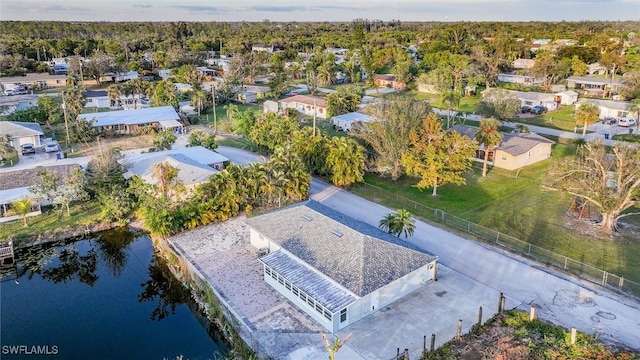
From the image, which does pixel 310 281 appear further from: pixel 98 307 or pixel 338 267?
pixel 98 307

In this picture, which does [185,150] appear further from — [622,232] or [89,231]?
[622,232]

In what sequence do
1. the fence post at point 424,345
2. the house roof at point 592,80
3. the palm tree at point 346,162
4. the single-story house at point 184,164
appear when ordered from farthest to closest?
1. the house roof at point 592,80
2. the palm tree at point 346,162
3. the single-story house at point 184,164
4. the fence post at point 424,345

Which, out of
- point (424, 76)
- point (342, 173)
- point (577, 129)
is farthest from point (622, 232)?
point (424, 76)

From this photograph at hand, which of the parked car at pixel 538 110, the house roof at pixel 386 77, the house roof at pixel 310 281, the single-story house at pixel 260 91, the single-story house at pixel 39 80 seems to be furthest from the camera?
the house roof at pixel 386 77

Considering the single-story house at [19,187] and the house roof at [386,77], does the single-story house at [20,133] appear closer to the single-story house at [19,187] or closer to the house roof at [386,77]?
the single-story house at [19,187]

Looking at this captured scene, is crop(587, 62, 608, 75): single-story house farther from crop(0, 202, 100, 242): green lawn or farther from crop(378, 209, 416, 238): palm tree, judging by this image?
crop(0, 202, 100, 242): green lawn

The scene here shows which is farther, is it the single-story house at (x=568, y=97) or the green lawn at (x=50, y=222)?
the single-story house at (x=568, y=97)

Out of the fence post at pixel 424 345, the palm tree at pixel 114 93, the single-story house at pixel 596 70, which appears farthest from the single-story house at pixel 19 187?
the single-story house at pixel 596 70
